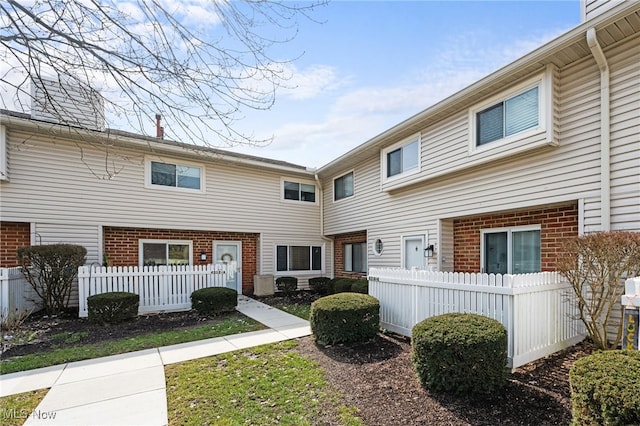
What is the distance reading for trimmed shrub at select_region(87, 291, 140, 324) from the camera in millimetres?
7453

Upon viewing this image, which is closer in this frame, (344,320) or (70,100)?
(70,100)

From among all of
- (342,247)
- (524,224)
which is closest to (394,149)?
(524,224)

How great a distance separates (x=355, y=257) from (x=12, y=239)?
33.8 ft

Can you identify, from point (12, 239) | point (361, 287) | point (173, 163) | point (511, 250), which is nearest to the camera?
point (511, 250)

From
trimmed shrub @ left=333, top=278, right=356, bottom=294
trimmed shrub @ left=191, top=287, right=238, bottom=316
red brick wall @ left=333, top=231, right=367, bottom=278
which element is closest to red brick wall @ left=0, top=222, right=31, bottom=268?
trimmed shrub @ left=191, top=287, right=238, bottom=316

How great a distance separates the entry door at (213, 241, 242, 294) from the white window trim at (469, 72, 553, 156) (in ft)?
28.4

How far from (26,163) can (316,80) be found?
859 centimetres

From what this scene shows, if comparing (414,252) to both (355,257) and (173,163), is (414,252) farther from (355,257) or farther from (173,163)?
(173,163)

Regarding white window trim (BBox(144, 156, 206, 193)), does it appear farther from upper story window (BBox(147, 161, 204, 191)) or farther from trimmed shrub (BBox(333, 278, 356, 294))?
trimmed shrub (BBox(333, 278, 356, 294))

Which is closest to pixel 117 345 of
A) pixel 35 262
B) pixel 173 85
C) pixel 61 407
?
pixel 61 407

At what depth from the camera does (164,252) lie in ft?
35.9

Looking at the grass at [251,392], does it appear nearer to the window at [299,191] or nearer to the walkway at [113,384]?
the walkway at [113,384]

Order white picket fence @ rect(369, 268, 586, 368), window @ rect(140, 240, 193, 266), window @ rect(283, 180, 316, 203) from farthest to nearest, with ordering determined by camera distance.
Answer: window @ rect(283, 180, 316, 203) → window @ rect(140, 240, 193, 266) → white picket fence @ rect(369, 268, 586, 368)

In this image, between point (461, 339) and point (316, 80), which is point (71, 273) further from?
point (461, 339)
